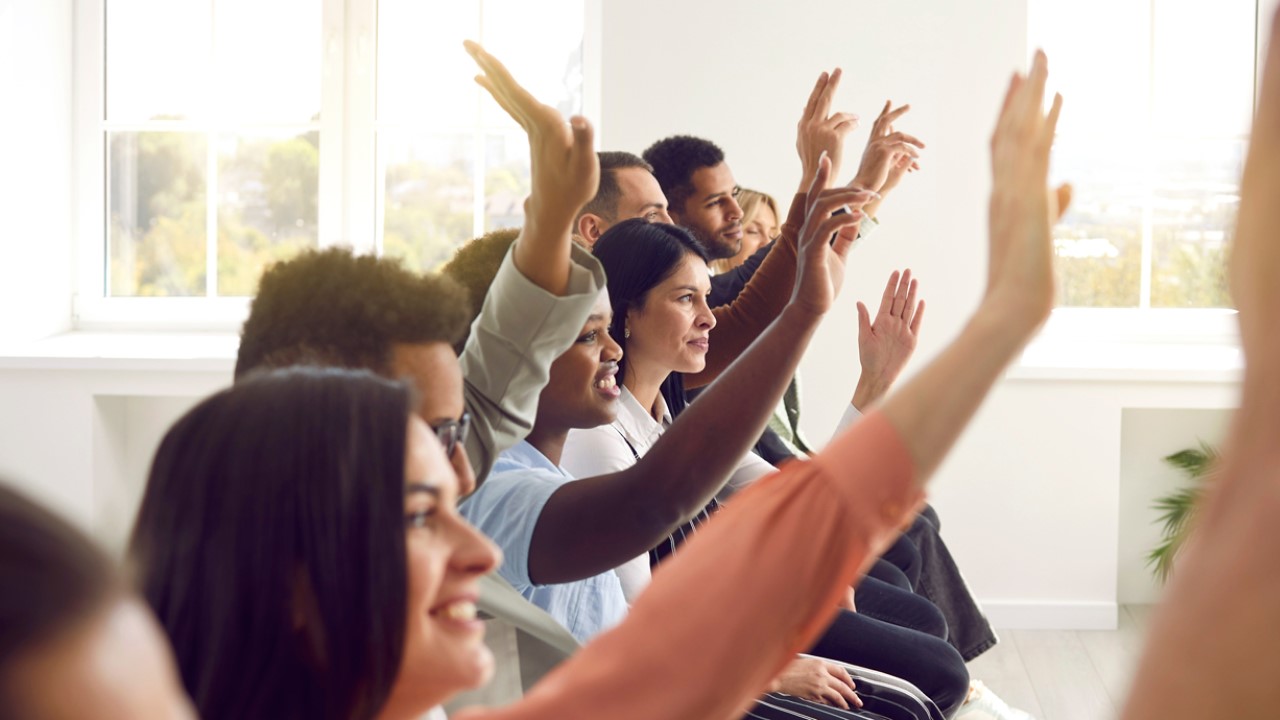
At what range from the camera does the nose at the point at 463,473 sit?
0.99 meters

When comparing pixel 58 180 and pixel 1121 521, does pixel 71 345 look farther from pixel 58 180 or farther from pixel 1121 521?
pixel 1121 521

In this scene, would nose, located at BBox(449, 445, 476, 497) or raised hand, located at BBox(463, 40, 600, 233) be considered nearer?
nose, located at BBox(449, 445, 476, 497)

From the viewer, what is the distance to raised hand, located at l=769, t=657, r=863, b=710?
1.91m

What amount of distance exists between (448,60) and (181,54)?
36.4 inches

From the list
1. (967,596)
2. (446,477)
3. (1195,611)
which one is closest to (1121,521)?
(967,596)

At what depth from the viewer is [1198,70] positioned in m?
4.50

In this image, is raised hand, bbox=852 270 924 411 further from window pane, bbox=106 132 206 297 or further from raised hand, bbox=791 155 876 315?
window pane, bbox=106 132 206 297

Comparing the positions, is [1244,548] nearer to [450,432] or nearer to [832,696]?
[450,432]

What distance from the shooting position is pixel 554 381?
1.70m

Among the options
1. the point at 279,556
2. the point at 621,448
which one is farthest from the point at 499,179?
the point at 279,556

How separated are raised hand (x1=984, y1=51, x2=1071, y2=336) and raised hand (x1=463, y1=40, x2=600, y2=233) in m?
0.46

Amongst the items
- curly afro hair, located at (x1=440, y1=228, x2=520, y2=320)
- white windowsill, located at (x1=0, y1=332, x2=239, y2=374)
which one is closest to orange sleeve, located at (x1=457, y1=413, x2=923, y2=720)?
curly afro hair, located at (x1=440, y1=228, x2=520, y2=320)

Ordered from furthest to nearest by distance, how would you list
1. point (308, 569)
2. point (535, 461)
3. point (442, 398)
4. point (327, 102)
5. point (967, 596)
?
point (327, 102) → point (967, 596) → point (535, 461) → point (442, 398) → point (308, 569)

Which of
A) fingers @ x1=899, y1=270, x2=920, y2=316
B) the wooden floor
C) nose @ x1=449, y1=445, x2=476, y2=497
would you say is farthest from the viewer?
the wooden floor
